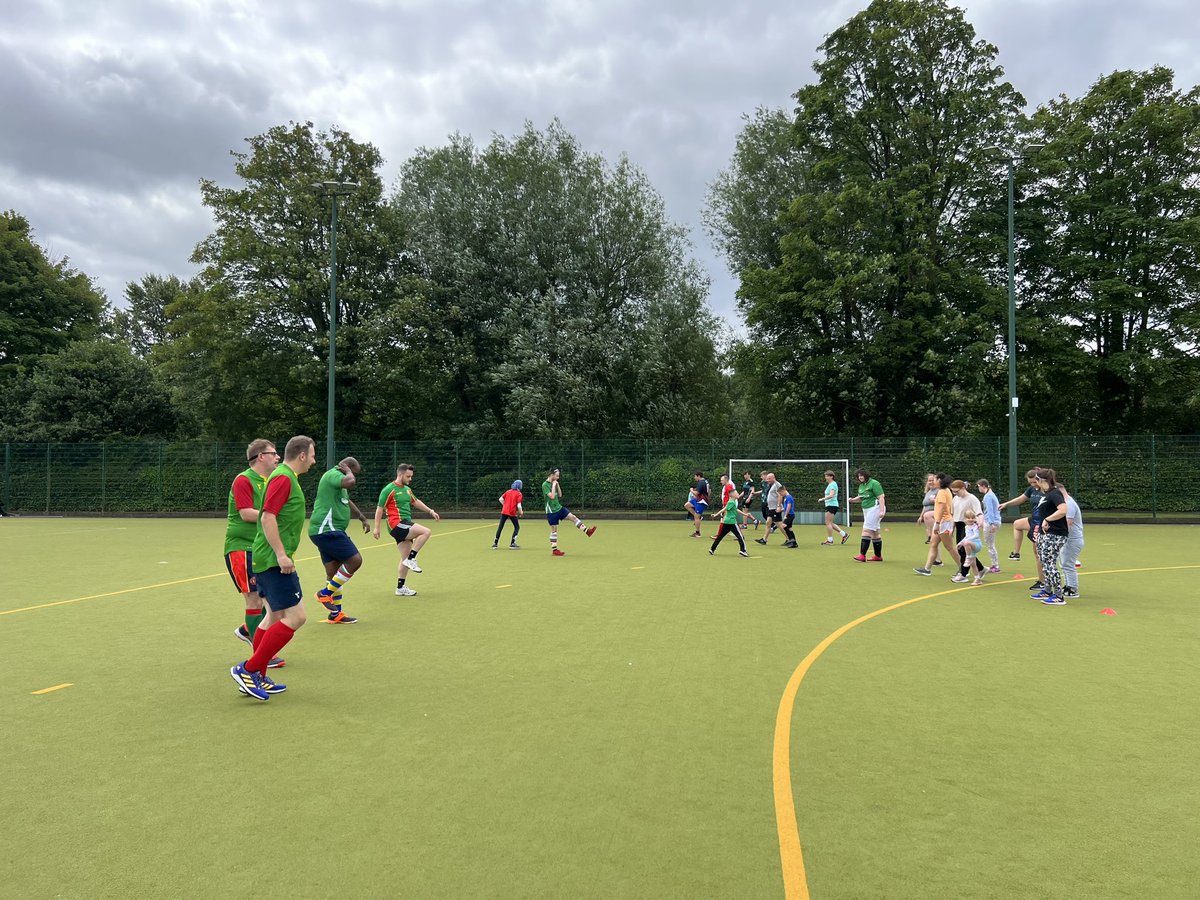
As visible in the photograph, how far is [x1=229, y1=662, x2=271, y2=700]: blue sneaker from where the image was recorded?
19.1 feet

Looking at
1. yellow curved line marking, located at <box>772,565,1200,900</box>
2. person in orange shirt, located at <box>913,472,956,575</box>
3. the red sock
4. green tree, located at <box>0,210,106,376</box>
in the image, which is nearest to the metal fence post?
person in orange shirt, located at <box>913,472,956,575</box>

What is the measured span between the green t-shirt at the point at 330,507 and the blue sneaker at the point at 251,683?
10.1 ft

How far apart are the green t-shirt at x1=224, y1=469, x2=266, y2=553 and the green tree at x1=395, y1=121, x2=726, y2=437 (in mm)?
23876

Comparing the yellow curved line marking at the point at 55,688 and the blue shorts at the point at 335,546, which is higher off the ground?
the blue shorts at the point at 335,546

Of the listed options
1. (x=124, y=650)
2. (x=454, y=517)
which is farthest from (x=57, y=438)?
(x=124, y=650)

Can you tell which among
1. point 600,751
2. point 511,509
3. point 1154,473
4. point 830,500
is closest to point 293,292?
point 511,509

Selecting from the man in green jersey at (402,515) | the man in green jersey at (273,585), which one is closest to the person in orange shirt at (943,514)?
the man in green jersey at (402,515)

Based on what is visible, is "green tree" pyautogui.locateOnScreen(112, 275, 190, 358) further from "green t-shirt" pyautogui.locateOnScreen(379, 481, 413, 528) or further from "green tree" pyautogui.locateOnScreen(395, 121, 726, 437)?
"green t-shirt" pyautogui.locateOnScreen(379, 481, 413, 528)

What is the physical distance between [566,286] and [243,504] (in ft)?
90.4

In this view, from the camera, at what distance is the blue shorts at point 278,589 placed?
5855mm

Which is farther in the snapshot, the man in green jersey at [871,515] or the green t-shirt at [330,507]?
the man in green jersey at [871,515]

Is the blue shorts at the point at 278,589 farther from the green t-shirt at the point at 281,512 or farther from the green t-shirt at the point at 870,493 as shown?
the green t-shirt at the point at 870,493

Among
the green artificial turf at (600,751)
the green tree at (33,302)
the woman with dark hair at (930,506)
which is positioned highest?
the green tree at (33,302)

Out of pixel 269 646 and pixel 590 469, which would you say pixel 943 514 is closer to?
pixel 269 646
